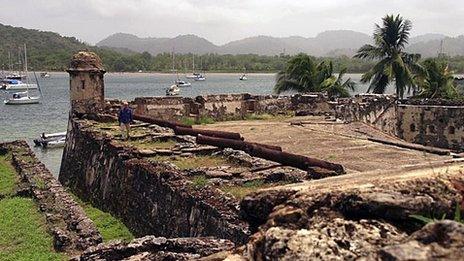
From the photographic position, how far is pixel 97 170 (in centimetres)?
1467

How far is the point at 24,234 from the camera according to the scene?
10.2 m

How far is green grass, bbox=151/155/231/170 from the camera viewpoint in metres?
10.9

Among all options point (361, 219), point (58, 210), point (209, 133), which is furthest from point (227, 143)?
point (361, 219)

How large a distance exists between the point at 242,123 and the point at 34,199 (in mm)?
9289

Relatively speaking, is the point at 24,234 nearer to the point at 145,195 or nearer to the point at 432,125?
the point at 145,195

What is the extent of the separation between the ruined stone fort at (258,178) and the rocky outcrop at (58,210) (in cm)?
4

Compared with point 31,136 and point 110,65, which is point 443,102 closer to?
point 31,136

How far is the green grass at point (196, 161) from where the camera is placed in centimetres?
1093

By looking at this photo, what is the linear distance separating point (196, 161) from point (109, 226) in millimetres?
2203

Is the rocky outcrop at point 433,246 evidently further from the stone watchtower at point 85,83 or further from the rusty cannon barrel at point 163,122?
the stone watchtower at point 85,83

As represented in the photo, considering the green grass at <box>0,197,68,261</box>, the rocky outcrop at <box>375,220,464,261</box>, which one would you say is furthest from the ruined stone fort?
the green grass at <box>0,197,68,261</box>

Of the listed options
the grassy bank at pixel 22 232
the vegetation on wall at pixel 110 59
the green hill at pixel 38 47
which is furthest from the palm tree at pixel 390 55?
the green hill at pixel 38 47

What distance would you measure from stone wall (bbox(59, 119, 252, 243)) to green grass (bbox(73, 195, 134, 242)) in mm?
140

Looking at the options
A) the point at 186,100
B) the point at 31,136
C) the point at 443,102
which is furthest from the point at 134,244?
the point at 31,136
